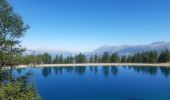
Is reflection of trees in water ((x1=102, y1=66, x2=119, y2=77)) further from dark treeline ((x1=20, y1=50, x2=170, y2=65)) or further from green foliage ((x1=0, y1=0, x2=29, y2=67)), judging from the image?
green foliage ((x1=0, y1=0, x2=29, y2=67))

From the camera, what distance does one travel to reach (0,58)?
1001cm

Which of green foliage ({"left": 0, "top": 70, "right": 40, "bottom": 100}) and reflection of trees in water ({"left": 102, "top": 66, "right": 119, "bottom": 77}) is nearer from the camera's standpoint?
green foliage ({"left": 0, "top": 70, "right": 40, "bottom": 100})

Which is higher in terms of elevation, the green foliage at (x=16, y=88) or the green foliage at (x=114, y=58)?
the green foliage at (x=114, y=58)

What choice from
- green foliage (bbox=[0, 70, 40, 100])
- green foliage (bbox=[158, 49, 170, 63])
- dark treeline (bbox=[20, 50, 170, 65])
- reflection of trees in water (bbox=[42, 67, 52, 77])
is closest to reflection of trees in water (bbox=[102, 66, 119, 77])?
reflection of trees in water (bbox=[42, 67, 52, 77])

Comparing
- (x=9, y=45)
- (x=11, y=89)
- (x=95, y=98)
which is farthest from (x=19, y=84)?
(x=95, y=98)

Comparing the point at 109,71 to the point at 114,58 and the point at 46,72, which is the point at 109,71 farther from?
the point at 114,58

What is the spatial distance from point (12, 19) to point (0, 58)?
1.73m

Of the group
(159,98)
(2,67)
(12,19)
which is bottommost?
(159,98)

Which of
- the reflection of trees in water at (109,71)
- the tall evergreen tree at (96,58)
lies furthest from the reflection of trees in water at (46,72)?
the tall evergreen tree at (96,58)

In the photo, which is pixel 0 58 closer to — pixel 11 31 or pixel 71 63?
pixel 11 31

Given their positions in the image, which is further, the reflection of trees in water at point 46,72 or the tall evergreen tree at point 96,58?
the tall evergreen tree at point 96,58

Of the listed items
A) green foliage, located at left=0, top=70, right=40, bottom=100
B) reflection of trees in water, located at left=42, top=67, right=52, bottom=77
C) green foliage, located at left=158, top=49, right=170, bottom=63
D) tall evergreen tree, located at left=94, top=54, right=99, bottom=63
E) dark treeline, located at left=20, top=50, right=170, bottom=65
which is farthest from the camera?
tall evergreen tree, located at left=94, top=54, right=99, bottom=63

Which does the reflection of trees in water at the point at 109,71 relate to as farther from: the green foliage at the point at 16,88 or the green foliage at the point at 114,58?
the green foliage at the point at 16,88

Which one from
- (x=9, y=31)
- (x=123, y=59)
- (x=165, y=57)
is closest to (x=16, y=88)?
(x=9, y=31)
